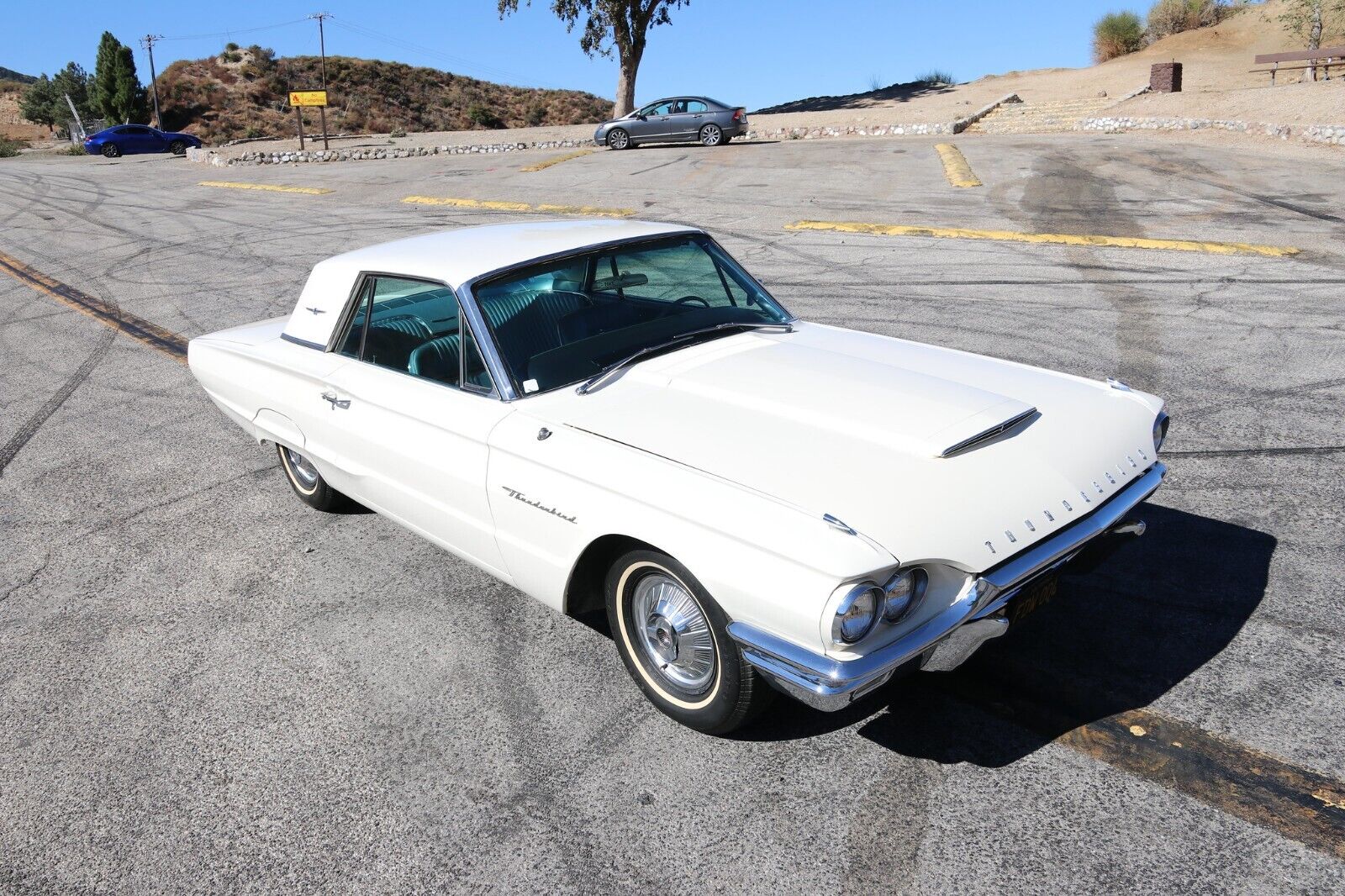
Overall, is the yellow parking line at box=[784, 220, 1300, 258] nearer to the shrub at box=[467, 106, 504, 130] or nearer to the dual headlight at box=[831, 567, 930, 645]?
the dual headlight at box=[831, 567, 930, 645]

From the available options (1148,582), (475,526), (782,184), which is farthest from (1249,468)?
(782,184)

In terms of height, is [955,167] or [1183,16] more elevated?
[1183,16]

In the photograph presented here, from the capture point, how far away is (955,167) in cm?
1906

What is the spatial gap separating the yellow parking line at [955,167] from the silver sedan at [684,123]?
588 cm

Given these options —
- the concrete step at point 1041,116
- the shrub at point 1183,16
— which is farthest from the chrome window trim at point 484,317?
the shrub at point 1183,16

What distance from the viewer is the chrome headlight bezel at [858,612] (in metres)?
2.66

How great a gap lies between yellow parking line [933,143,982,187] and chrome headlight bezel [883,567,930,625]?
1538cm

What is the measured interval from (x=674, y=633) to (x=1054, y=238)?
34.8 ft

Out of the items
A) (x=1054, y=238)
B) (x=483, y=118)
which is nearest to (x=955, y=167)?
(x=1054, y=238)

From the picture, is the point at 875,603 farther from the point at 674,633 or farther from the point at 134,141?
the point at 134,141

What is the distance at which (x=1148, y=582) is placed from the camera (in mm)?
4121

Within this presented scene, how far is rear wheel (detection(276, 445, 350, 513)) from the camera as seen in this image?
519 centimetres

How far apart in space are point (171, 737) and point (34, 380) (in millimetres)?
6261

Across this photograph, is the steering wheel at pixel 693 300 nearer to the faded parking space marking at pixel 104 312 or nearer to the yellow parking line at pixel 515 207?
the faded parking space marking at pixel 104 312
